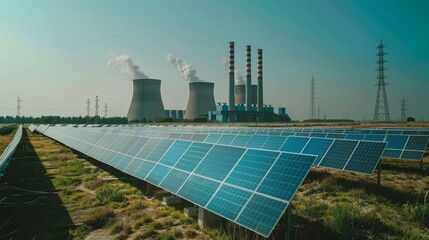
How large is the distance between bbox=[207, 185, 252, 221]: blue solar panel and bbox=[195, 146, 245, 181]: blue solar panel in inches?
31.2

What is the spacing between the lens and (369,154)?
46.4 ft

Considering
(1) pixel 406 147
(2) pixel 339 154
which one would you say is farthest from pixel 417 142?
(2) pixel 339 154

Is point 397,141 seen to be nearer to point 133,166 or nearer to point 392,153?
point 392,153

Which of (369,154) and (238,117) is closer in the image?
(369,154)

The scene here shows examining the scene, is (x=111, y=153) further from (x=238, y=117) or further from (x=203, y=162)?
(x=238, y=117)

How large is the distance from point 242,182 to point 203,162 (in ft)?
9.14

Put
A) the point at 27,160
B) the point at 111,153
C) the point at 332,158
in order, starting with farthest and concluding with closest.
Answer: the point at 27,160 < the point at 111,153 < the point at 332,158

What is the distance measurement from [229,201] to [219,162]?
249 centimetres

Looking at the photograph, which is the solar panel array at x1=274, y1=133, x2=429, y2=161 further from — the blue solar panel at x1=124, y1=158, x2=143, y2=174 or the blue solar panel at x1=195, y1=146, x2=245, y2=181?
the blue solar panel at x1=124, y1=158, x2=143, y2=174

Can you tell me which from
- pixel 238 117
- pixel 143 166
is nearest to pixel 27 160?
pixel 143 166

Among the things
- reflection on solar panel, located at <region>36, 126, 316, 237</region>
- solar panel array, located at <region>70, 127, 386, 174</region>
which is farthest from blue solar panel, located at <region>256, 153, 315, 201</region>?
solar panel array, located at <region>70, 127, 386, 174</region>

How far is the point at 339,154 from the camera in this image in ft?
50.9

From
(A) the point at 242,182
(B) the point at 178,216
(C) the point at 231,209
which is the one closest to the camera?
(C) the point at 231,209

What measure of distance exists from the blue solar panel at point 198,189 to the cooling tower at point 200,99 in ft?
322
